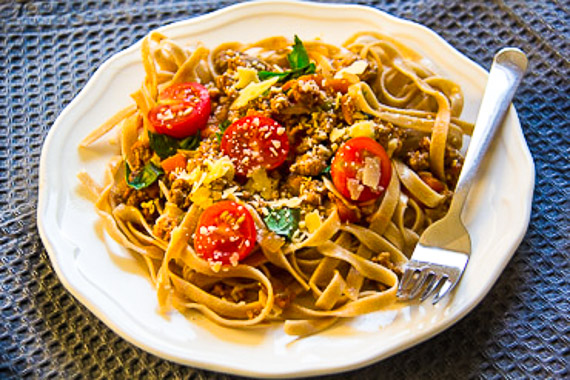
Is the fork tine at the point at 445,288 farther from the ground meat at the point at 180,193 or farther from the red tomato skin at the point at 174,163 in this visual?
the red tomato skin at the point at 174,163

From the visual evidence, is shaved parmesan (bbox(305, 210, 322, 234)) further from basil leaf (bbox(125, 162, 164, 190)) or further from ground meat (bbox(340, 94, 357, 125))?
basil leaf (bbox(125, 162, 164, 190))

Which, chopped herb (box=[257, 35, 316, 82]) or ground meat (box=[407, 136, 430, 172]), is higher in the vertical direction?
chopped herb (box=[257, 35, 316, 82])

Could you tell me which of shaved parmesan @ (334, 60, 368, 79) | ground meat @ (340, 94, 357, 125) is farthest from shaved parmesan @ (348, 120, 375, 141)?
shaved parmesan @ (334, 60, 368, 79)

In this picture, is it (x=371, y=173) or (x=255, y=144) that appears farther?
(x=255, y=144)

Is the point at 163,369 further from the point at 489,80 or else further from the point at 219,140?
the point at 489,80

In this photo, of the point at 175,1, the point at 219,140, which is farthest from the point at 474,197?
the point at 175,1

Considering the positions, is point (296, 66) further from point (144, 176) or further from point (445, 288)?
point (445, 288)

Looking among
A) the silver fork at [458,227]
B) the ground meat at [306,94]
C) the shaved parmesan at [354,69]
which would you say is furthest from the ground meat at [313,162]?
the silver fork at [458,227]

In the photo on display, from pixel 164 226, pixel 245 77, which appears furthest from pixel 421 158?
pixel 164 226
